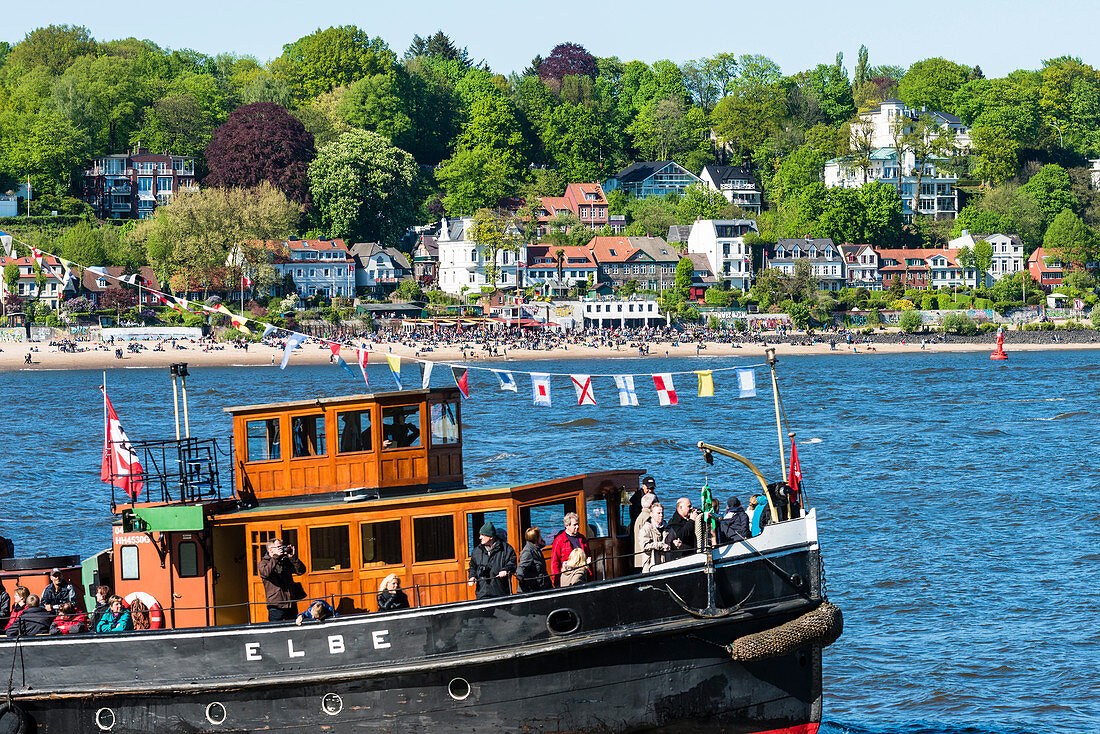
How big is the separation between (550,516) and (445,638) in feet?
7.83

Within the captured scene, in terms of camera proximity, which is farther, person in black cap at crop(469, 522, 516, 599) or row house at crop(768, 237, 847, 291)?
row house at crop(768, 237, 847, 291)

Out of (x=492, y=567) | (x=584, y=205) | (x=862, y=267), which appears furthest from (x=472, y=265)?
(x=492, y=567)

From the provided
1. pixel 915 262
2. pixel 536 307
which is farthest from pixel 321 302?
pixel 915 262

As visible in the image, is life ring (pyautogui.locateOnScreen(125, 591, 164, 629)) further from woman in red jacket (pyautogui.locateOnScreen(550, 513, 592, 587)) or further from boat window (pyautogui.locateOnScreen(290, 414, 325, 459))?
woman in red jacket (pyautogui.locateOnScreen(550, 513, 592, 587))

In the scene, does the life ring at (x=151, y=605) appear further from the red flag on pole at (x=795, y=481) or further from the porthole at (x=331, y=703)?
the red flag on pole at (x=795, y=481)

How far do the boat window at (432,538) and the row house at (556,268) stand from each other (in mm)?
123212

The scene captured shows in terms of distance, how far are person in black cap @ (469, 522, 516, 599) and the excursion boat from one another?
265mm

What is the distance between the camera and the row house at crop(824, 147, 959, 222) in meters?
177

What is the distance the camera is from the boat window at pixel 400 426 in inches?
763

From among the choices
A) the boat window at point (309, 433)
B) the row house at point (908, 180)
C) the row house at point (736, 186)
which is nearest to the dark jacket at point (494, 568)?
the boat window at point (309, 433)

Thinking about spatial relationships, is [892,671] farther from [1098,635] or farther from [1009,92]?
[1009,92]

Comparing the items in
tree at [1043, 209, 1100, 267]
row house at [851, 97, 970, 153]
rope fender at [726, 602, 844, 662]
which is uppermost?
row house at [851, 97, 970, 153]

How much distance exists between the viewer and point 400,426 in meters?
19.5

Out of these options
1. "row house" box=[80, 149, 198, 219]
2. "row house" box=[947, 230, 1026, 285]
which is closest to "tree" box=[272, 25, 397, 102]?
"row house" box=[80, 149, 198, 219]
